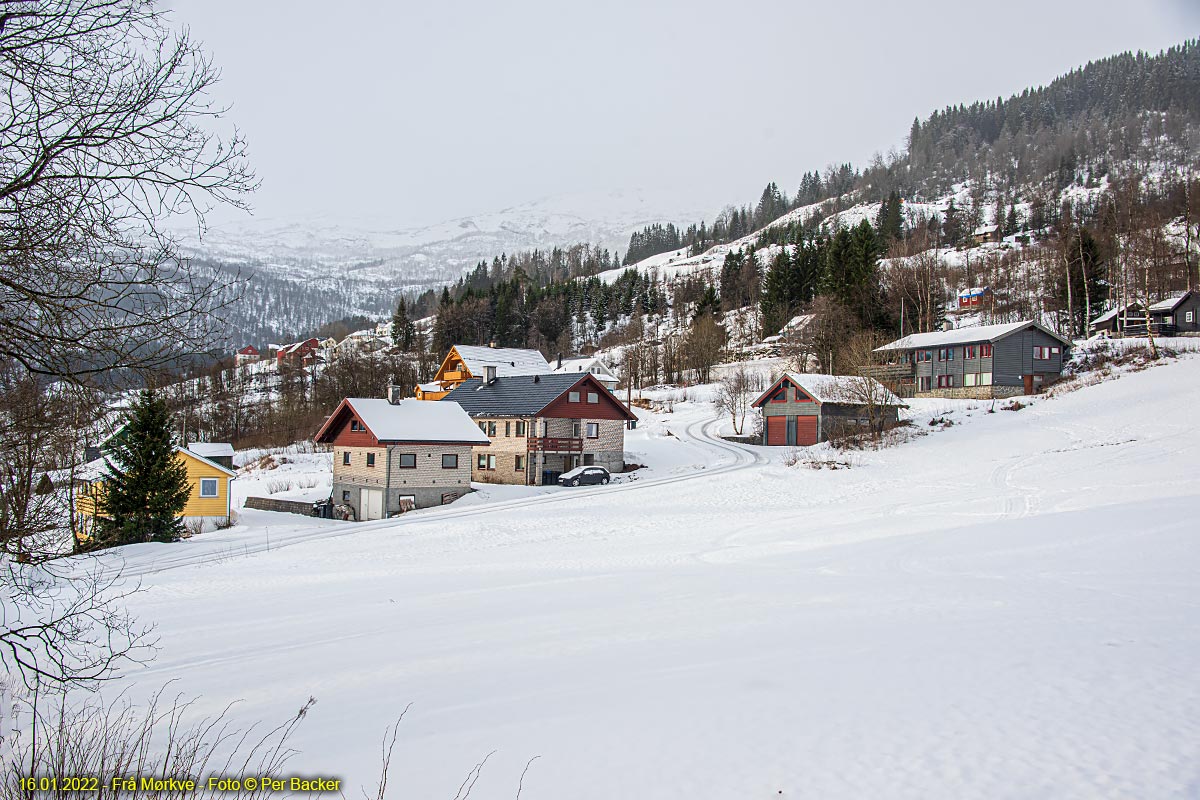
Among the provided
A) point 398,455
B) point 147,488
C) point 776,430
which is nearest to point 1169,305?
point 776,430

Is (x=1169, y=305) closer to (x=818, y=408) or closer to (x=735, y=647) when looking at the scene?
(x=818, y=408)

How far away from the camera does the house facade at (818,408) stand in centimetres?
4912

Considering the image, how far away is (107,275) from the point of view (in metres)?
6.40

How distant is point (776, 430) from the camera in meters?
56.2

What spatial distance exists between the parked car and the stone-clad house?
19.4 feet

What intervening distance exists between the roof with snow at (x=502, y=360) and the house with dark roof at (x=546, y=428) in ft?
76.2

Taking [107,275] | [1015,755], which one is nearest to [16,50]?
[107,275]

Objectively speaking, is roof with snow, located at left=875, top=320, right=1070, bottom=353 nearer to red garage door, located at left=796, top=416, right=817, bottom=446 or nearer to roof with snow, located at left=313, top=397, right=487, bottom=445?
red garage door, located at left=796, top=416, right=817, bottom=446

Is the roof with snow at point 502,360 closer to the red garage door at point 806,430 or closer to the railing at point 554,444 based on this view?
the railing at point 554,444

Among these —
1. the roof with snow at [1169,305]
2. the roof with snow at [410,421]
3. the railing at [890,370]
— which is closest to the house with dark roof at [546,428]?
the roof with snow at [410,421]

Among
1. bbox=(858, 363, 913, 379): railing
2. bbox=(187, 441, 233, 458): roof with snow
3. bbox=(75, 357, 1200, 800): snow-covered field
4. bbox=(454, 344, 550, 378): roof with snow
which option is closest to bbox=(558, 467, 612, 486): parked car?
bbox=(75, 357, 1200, 800): snow-covered field

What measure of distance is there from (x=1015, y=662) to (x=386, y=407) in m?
36.9

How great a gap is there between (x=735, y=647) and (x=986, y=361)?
184 feet

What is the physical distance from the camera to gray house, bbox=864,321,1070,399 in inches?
2318
